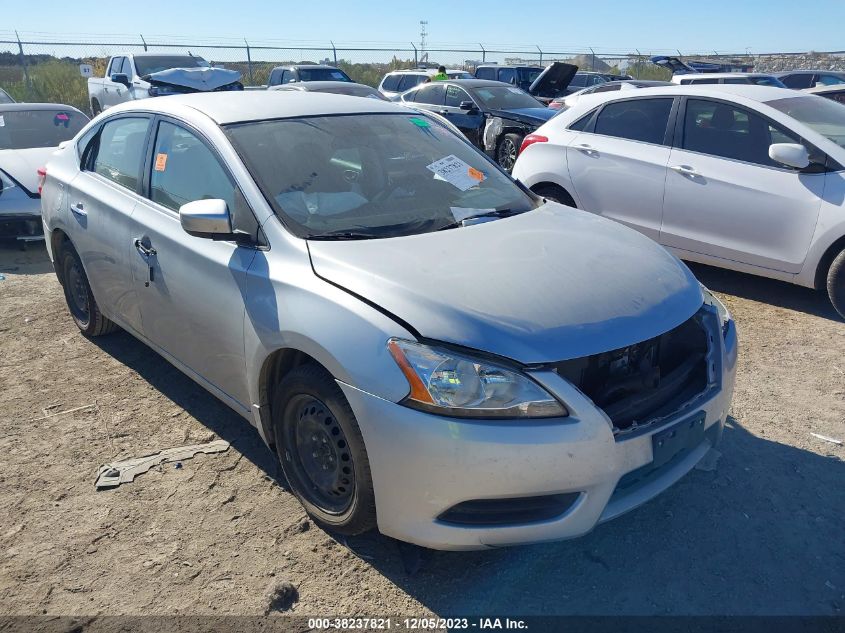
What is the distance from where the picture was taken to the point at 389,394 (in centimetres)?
241

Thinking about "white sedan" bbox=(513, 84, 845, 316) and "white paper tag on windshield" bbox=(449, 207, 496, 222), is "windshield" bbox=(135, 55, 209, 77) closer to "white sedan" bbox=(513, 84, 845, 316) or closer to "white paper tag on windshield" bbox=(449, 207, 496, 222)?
"white sedan" bbox=(513, 84, 845, 316)

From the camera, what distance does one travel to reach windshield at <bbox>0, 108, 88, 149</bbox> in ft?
27.5

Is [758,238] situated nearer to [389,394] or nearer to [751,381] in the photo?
[751,381]

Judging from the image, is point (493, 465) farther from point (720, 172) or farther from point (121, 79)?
point (121, 79)

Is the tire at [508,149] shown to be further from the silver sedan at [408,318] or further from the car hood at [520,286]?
the car hood at [520,286]

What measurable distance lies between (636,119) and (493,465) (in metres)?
4.84

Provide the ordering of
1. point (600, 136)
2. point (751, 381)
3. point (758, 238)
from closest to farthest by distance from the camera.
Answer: point (751, 381) < point (758, 238) < point (600, 136)

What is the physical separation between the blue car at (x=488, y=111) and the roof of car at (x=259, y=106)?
737 centimetres

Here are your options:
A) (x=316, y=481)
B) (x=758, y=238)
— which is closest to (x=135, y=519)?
(x=316, y=481)

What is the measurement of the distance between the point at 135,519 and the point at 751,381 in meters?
3.49

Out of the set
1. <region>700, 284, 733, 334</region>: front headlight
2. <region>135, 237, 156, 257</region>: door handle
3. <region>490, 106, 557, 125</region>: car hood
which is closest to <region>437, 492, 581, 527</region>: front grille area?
<region>700, 284, 733, 334</region>: front headlight

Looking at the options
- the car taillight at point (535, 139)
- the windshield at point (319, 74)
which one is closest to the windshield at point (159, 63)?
the windshield at point (319, 74)

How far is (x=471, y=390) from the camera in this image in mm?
2402

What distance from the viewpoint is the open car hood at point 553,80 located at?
15156mm
